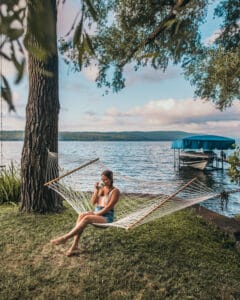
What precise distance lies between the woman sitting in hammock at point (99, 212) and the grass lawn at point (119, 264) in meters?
0.14

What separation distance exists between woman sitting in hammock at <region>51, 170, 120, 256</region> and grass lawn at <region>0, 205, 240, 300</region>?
138mm

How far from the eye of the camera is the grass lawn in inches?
110

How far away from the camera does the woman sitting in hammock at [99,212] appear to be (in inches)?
132

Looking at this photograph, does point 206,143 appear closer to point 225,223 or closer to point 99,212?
point 225,223

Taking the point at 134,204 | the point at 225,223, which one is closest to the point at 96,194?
the point at 134,204

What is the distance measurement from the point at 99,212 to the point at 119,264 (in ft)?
1.93

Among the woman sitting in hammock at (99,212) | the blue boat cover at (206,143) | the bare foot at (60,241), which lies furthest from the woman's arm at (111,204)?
the blue boat cover at (206,143)

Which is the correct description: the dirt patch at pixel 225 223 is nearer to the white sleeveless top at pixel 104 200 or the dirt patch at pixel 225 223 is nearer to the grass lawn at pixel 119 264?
the grass lawn at pixel 119 264

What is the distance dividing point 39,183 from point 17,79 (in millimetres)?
3893

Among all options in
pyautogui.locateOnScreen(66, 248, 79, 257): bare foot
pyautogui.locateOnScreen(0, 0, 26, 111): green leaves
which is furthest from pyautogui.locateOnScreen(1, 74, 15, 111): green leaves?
pyautogui.locateOnScreen(66, 248, 79, 257): bare foot

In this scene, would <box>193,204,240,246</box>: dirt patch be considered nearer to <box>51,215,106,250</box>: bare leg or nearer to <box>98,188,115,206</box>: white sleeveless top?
<box>98,188,115,206</box>: white sleeveless top

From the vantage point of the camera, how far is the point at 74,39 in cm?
130

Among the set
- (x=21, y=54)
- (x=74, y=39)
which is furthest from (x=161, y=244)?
(x=21, y=54)

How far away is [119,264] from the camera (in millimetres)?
3176
